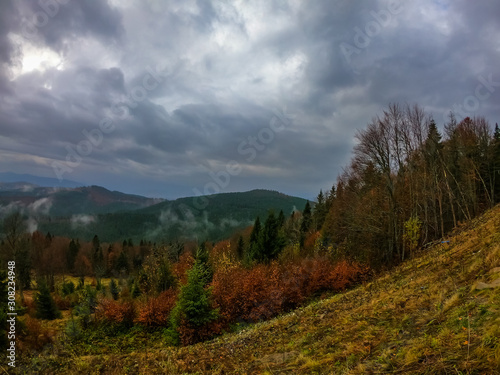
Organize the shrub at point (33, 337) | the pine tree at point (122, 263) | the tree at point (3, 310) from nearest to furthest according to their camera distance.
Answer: the tree at point (3, 310) < the shrub at point (33, 337) < the pine tree at point (122, 263)

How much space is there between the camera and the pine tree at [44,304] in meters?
32.2

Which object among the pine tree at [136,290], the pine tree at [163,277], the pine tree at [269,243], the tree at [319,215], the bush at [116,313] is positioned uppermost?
the tree at [319,215]

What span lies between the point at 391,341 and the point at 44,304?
132 feet

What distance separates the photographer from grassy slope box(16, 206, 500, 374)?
4.79 meters

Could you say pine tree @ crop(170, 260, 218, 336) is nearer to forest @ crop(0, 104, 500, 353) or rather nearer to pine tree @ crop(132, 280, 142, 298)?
forest @ crop(0, 104, 500, 353)

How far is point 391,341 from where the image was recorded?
253 inches

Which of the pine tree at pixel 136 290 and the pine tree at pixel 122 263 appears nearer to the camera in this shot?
the pine tree at pixel 136 290

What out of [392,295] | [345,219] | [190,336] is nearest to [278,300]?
[190,336]

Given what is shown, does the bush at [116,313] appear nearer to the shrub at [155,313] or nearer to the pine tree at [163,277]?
the shrub at [155,313]

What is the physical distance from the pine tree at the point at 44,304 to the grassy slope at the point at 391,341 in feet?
83.2

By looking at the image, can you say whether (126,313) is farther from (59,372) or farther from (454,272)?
(454,272)

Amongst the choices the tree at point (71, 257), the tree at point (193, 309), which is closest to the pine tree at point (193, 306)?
the tree at point (193, 309)

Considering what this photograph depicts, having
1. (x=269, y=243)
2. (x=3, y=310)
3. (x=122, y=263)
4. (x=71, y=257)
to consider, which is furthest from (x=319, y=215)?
(x=71, y=257)

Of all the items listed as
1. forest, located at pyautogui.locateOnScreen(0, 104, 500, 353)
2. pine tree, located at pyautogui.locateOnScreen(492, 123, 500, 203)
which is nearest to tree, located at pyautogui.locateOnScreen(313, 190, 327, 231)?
forest, located at pyautogui.locateOnScreen(0, 104, 500, 353)
